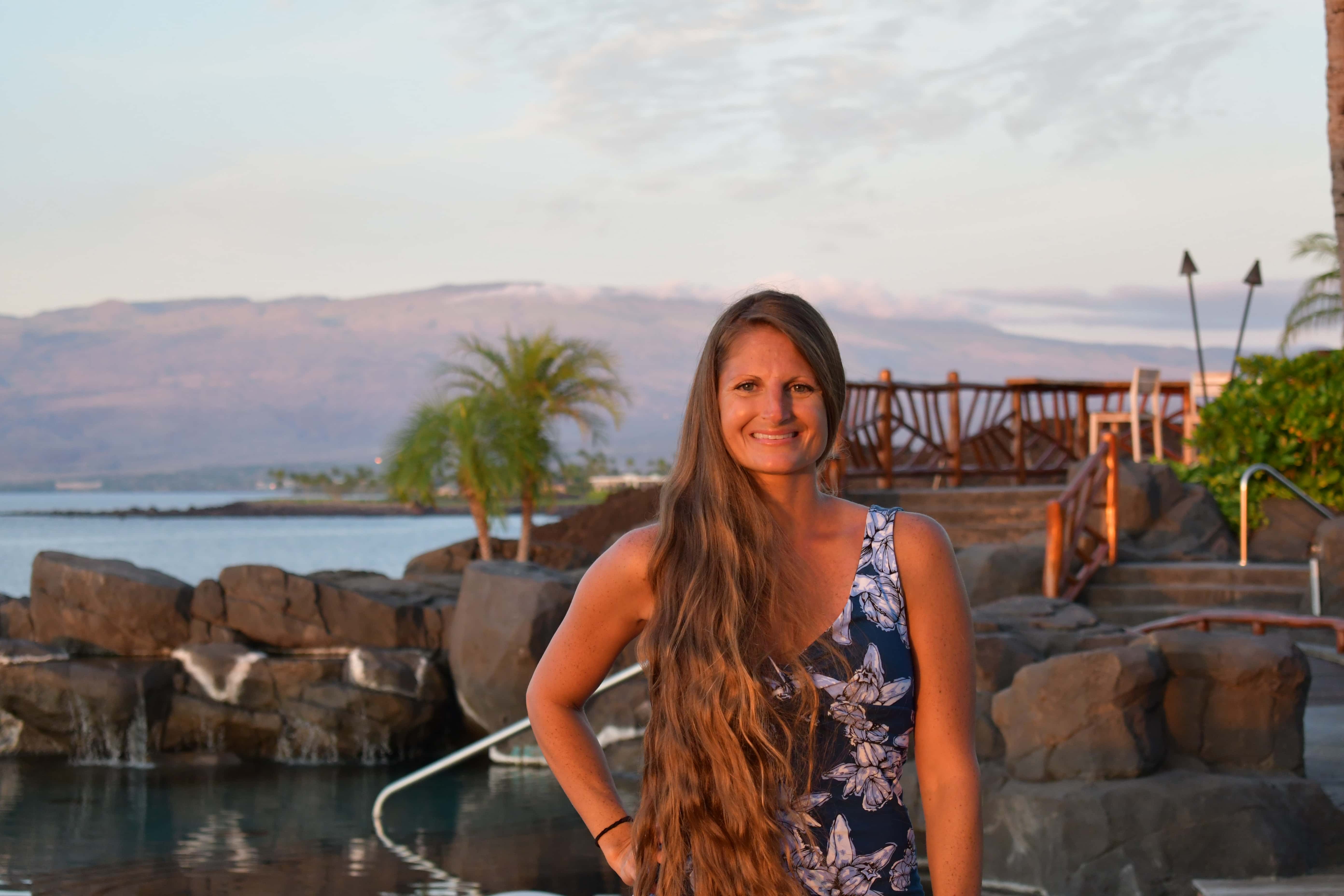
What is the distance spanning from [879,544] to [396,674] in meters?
9.96

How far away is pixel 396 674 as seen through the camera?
11.1 metres

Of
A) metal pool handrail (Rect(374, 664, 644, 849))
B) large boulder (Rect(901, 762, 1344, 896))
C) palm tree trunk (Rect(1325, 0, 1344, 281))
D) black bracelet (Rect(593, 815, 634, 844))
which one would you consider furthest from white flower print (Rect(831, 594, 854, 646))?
large boulder (Rect(901, 762, 1344, 896))

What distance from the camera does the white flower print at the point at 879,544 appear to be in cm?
166

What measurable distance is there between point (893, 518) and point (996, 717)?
4.34 metres

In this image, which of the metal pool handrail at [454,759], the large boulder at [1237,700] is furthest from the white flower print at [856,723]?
the large boulder at [1237,700]

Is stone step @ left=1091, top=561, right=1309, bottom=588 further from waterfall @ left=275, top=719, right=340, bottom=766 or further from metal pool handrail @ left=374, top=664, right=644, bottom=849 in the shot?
waterfall @ left=275, top=719, right=340, bottom=766

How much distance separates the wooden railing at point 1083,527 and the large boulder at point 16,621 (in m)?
8.69

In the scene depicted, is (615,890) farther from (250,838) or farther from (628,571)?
(628,571)

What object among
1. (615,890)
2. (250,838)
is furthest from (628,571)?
(250,838)

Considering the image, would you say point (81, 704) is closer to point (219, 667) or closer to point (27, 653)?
point (27, 653)

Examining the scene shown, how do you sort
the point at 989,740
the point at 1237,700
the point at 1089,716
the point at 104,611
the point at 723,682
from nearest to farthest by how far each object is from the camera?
1. the point at 723,682
2. the point at 1089,716
3. the point at 1237,700
4. the point at 989,740
5. the point at 104,611

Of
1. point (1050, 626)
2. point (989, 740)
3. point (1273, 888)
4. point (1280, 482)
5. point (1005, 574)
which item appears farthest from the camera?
point (1280, 482)

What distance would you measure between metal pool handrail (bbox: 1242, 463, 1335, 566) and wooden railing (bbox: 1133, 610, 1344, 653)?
1321 millimetres

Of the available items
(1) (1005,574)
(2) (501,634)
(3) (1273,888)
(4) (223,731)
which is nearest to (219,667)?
(4) (223,731)
